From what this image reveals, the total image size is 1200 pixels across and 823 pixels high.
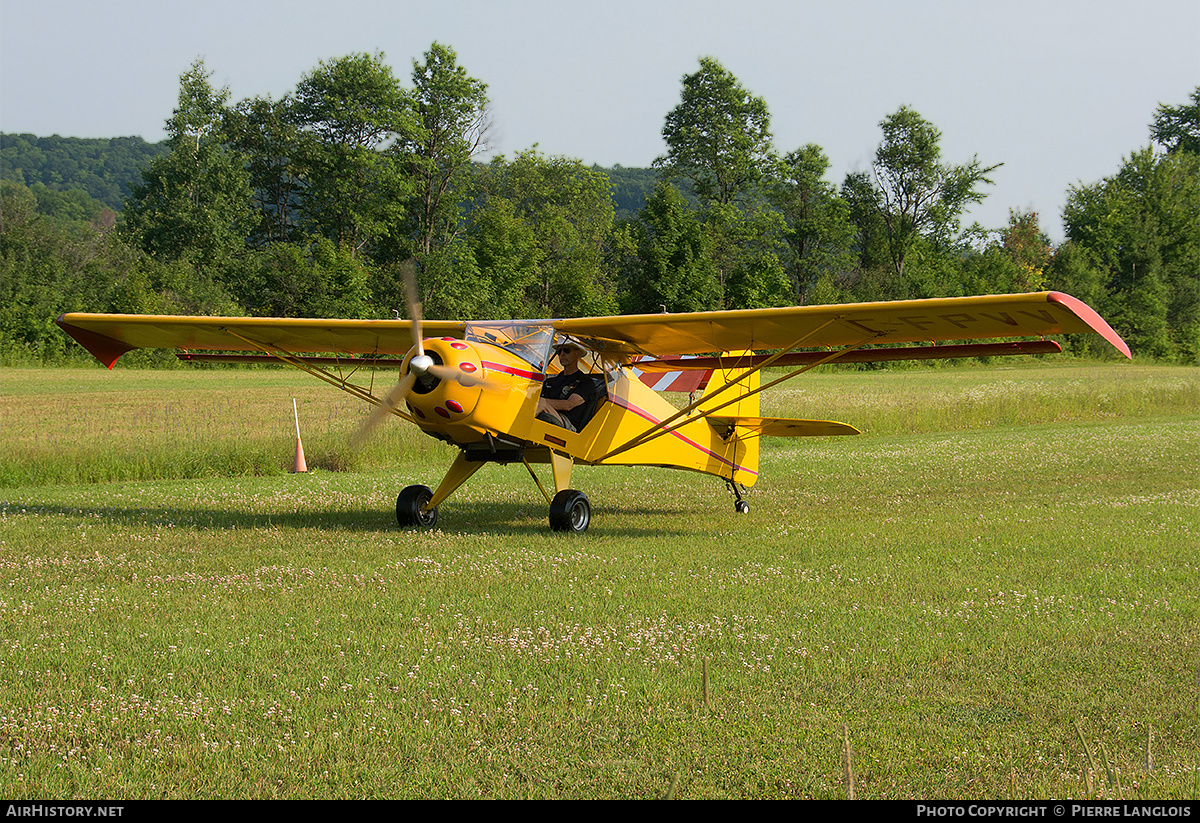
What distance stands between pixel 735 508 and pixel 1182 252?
7655 centimetres

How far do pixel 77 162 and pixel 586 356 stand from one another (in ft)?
536

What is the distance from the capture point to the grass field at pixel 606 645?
13.4 feet

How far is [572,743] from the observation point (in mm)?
4383

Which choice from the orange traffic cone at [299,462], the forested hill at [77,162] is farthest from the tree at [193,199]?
the forested hill at [77,162]

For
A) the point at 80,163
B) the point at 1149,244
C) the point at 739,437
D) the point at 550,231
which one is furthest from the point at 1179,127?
the point at 80,163

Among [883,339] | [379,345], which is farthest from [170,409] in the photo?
[883,339]

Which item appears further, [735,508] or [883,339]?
[735,508]

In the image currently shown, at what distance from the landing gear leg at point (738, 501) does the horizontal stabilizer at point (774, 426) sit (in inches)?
30.4

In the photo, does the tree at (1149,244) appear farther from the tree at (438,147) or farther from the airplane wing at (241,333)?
the airplane wing at (241,333)

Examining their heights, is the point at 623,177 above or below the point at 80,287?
above

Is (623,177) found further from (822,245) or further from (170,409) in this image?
(170,409)

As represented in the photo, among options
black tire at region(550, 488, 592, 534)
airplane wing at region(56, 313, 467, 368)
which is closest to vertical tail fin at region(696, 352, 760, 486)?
black tire at region(550, 488, 592, 534)

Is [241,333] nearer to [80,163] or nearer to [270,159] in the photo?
[270,159]

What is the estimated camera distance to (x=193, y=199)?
2259 inches
